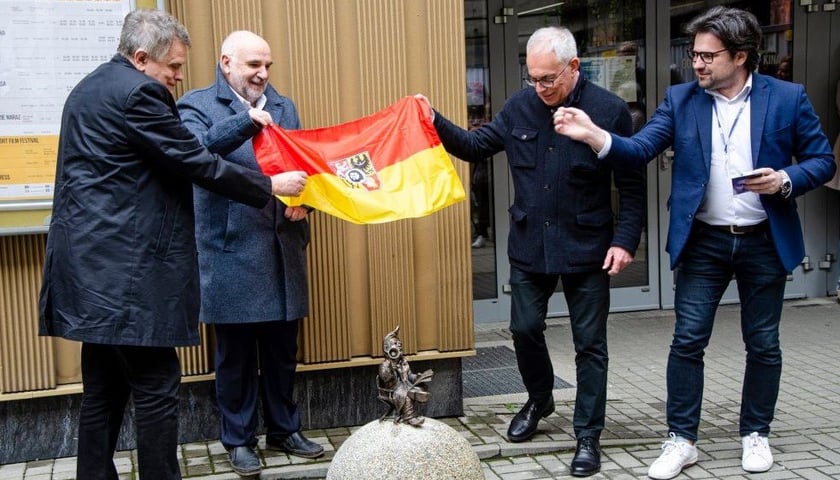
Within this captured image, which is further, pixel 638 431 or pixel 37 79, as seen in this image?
pixel 638 431

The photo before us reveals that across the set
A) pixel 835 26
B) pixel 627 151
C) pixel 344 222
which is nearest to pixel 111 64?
pixel 344 222

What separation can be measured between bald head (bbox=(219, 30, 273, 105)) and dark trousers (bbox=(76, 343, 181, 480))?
53.6 inches

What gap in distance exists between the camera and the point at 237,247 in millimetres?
4957

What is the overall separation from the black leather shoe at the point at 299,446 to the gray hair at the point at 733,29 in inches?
110

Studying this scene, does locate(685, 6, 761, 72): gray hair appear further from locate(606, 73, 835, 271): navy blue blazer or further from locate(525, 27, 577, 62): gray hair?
locate(525, 27, 577, 62): gray hair

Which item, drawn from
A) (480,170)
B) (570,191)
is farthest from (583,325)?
(480,170)

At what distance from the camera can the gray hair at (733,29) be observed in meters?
4.73

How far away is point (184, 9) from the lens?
17.3ft

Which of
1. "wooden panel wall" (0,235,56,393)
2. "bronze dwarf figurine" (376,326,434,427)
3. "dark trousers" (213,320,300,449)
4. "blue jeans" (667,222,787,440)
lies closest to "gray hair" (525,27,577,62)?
"blue jeans" (667,222,787,440)

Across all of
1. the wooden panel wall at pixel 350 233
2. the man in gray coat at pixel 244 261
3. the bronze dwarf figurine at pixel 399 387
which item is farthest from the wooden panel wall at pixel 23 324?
the bronze dwarf figurine at pixel 399 387

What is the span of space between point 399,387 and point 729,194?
75.2 inches

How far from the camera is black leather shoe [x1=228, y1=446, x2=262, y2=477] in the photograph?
16.3 ft

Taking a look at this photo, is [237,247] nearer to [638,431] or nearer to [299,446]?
[299,446]

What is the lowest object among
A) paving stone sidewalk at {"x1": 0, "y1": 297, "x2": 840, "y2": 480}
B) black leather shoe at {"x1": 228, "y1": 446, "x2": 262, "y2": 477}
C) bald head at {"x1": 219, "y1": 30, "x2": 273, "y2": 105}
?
paving stone sidewalk at {"x1": 0, "y1": 297, "x2": 840, "y2": 480}
